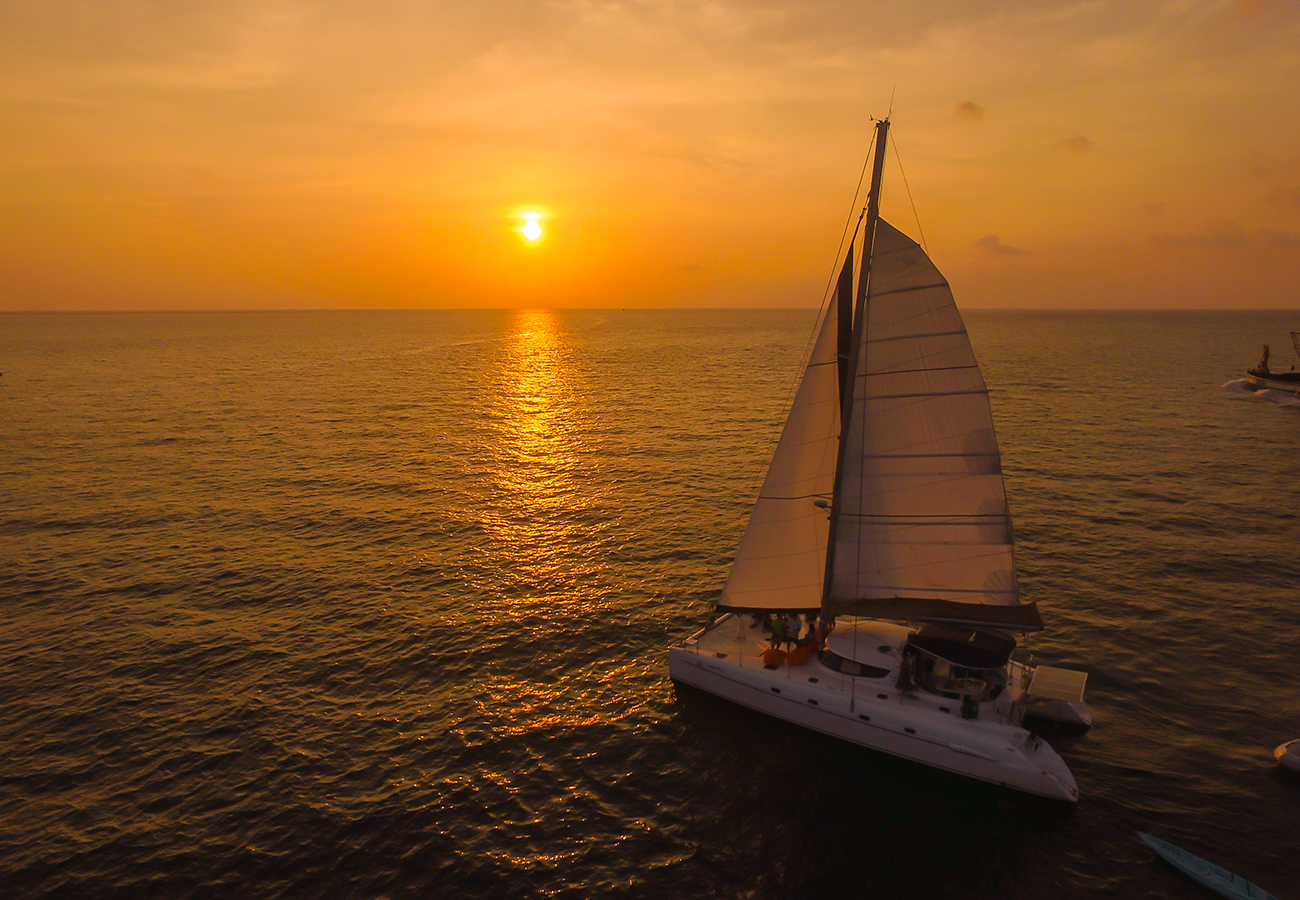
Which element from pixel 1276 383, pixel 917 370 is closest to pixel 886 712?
pixel 917 370

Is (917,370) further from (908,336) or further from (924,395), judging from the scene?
(908,336)

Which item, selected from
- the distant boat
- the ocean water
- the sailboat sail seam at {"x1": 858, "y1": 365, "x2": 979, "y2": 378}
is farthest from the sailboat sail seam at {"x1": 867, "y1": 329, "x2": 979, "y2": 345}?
the distant boat

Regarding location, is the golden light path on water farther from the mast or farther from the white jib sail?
the white jib sail

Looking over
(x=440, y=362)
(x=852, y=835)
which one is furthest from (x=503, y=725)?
(x=440, y=362)

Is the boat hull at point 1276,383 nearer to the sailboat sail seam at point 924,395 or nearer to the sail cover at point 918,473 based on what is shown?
the sail cover at point 918,473

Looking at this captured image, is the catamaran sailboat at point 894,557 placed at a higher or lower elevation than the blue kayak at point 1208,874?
higher

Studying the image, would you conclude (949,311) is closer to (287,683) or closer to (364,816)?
(364,816)

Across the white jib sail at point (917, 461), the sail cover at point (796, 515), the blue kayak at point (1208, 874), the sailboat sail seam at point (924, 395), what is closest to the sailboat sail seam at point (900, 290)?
the white jib sail at point (917, 461)
